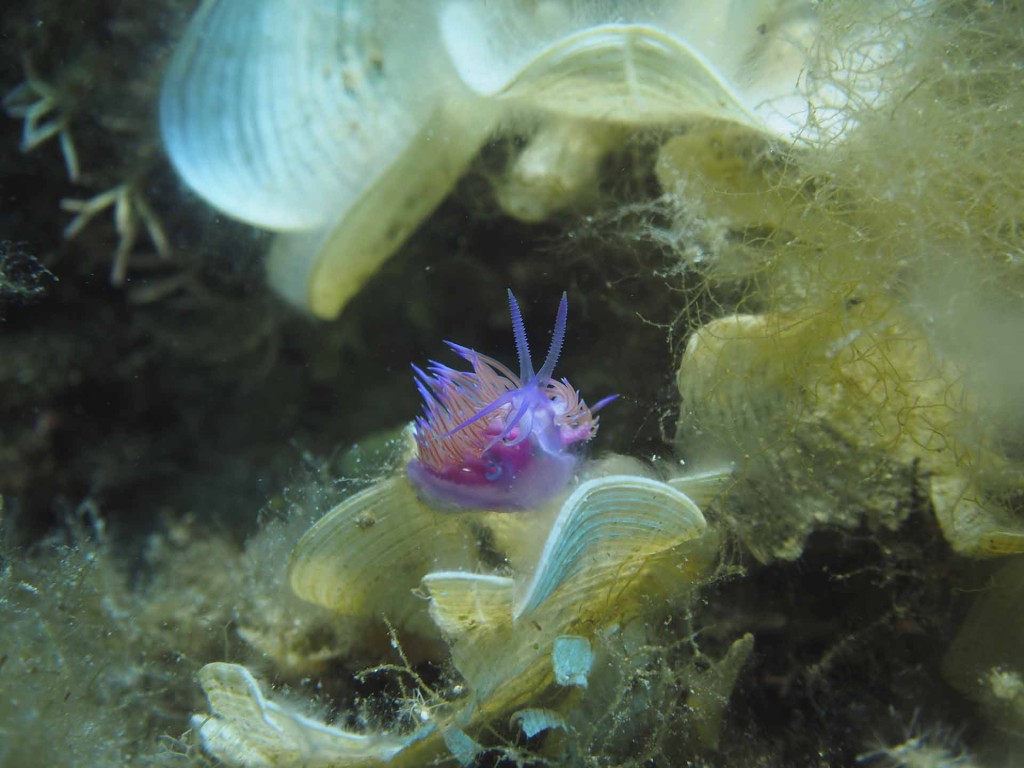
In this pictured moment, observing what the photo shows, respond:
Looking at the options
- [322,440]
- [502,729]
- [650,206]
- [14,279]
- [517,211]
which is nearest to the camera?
[502,729]

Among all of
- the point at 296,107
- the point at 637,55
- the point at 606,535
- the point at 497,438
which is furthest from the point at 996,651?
the point at 296,107

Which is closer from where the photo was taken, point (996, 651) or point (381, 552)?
point (996, 651)

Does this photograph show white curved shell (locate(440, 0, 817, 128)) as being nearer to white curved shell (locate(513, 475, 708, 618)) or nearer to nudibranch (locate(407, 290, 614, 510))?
nudibranch (locate(407, 290, 614, 510))

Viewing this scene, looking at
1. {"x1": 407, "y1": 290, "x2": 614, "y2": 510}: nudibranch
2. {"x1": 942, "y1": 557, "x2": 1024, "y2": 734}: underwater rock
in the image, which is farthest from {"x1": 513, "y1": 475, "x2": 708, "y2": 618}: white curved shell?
{"x1": 942, "y1": 557, "x2": 1024, "y2": 734}: underwater rock

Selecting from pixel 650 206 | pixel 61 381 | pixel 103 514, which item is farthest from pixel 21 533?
pixel 650 206

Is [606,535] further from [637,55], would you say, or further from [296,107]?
[296,107]

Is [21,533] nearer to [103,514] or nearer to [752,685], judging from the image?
[103,514]

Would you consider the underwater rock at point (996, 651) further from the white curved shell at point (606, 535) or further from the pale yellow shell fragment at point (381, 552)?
the pale yellow shell fragment at point (381, 552)
